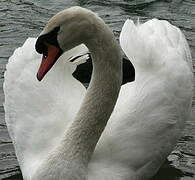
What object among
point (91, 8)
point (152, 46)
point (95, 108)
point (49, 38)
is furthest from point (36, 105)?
point (91, 8)

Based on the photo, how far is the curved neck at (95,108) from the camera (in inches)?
172

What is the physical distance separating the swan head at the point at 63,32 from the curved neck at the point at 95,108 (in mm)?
145

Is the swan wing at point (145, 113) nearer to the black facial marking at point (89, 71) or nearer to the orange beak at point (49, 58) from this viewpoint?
the black facial marking at point (89, 71)

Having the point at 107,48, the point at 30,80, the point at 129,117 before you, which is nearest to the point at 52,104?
the point at 30,80

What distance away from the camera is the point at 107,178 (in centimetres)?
467

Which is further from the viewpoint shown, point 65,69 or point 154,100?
point 65,69

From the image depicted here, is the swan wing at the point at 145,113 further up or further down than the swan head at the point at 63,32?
further down

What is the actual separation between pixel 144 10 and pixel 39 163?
16.7ft

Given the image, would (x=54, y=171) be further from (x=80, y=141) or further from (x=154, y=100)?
(x=154, y=100)

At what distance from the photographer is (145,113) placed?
4.94 meters

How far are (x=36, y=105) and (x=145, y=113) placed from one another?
2.69 ft

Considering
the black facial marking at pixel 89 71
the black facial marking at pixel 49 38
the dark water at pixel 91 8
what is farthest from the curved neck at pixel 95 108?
the dark water at pixel 91 8

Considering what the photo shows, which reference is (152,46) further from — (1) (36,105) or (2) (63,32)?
(2) (63,32)

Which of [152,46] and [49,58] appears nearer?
[49,58]
